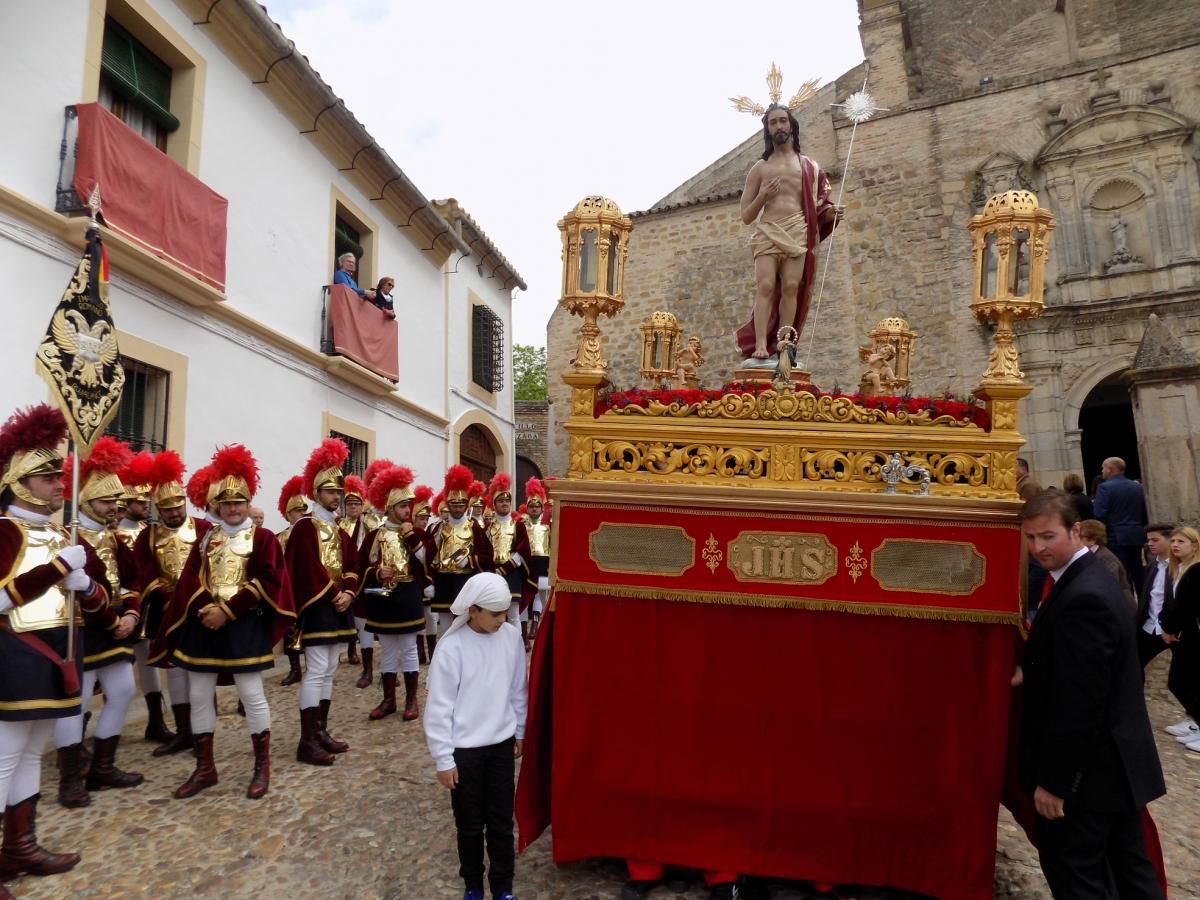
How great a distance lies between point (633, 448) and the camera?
3.65 m

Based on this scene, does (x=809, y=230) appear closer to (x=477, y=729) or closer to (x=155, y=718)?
(x=477, y=729)

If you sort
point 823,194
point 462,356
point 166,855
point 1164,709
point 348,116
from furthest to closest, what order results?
1. point 462,356
2. point 348,116
3. point 1164,709
4. point 823,194
5. point 166,855

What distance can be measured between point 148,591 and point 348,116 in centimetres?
783

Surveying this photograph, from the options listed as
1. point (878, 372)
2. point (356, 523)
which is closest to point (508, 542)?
point (356, 523)

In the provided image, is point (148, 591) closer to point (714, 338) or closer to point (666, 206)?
point (714, 338)

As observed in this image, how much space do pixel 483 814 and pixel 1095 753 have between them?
2424 mm

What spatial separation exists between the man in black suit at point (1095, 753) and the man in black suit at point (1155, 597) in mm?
3771

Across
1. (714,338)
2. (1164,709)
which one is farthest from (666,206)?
(1164,709)

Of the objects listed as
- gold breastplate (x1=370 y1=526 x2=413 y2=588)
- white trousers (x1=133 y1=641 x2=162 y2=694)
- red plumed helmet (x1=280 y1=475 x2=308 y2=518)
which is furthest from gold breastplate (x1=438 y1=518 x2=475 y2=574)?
white trousers (x1=133 y1=641 x2=162 y2=694)

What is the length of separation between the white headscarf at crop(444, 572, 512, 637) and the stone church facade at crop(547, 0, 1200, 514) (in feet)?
39.4

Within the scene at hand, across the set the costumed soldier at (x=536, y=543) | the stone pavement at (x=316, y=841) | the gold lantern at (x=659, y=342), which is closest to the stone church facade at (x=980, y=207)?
the gold lantern at (x=659, y=342)

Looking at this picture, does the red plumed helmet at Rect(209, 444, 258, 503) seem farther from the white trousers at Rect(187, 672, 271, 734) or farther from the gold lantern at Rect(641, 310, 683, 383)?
the gold lantern at Rect(641, 310, 683, 383)

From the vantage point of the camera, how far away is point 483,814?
329cm

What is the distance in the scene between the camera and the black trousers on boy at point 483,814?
3232 millimetres
